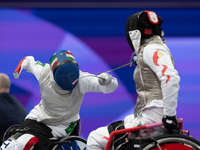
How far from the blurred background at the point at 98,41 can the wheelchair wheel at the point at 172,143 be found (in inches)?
80.1

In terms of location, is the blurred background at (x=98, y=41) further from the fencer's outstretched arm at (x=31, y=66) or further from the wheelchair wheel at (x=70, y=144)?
the wheelchair wheel at (x=70, y=144)

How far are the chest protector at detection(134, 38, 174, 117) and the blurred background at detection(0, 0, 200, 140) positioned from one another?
6.32 ft

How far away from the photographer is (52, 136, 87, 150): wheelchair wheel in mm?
2660

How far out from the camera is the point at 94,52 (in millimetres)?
4078

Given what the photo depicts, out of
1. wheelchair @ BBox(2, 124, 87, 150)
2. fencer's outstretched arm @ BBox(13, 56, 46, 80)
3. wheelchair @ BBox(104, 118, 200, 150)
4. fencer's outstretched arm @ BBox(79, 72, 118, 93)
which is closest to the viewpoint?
wheelchair @ BBox(104, 118, 200, 150)

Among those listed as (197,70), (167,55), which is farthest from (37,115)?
(197,70)

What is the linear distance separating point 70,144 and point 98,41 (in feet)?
5.96

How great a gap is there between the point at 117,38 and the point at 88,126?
1.31 meters

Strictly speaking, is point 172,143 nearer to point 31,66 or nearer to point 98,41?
point 31,66

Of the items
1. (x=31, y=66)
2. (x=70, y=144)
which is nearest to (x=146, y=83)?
(x=70, y=144)

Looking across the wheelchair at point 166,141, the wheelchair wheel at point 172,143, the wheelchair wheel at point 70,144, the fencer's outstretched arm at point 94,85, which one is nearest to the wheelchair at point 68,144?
the wheelchair wheel at point 70,144

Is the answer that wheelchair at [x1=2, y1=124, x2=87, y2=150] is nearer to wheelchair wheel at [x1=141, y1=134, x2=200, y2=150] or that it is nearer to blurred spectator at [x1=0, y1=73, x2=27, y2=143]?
blurred spectator at [x1=0, y1=73, x2=27, y2=143]

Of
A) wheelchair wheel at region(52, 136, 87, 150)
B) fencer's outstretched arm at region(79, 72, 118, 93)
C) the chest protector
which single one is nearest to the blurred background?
wheelchair wheel at region(52, 136, 87, 150)

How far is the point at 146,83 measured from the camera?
6.65ft
